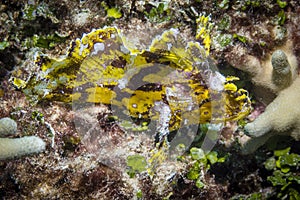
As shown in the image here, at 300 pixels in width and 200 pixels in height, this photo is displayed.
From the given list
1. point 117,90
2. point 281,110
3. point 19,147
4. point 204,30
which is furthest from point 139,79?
point 281,110

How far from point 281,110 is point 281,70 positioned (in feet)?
1.28

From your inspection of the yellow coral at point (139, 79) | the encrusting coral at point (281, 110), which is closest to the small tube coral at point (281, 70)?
the encrusting coral at point (281, 110)

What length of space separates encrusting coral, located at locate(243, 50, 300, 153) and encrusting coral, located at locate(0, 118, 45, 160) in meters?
2.04

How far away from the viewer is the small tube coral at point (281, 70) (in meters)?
3.39

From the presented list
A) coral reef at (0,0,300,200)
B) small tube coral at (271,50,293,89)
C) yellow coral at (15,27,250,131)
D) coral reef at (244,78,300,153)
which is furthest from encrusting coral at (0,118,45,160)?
small tube coral at (271,50,293,89)

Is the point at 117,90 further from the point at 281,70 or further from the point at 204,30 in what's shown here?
the point at 281,70

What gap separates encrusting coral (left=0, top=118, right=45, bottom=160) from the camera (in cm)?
326

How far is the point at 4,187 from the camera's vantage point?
12.6 feet

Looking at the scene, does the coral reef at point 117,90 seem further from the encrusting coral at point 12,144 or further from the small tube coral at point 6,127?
the small tube coral at point 6,127

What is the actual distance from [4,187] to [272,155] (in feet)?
9.86

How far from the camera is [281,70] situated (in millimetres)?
3490

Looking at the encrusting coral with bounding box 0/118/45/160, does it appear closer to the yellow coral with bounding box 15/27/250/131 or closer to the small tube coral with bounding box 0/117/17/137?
the small tube coral with bounding box 0/117/17/137

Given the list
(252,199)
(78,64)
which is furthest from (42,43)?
(252,199)

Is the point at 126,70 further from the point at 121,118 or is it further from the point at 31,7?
the point at 31,7
